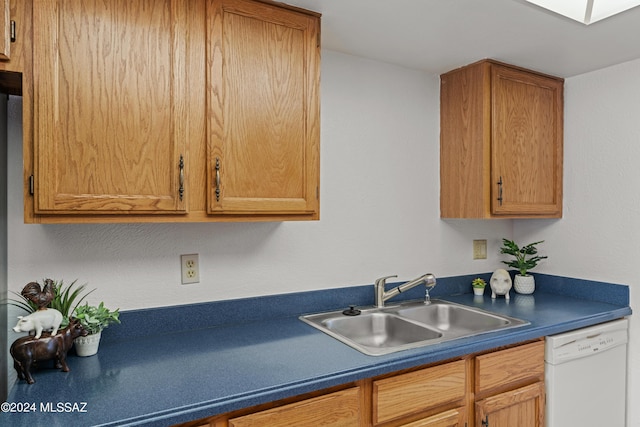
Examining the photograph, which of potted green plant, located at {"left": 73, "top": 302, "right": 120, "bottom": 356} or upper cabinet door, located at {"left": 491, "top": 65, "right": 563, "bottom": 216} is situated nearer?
potted green plant, located at {"left": 73, "top": 302, "right": 120, "bottom": 356}

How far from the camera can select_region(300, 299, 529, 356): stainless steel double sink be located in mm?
1737

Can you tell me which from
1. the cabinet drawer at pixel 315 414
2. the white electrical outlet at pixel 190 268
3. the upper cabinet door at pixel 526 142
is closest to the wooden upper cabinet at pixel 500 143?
the upper cabinet door at pixel 526 142

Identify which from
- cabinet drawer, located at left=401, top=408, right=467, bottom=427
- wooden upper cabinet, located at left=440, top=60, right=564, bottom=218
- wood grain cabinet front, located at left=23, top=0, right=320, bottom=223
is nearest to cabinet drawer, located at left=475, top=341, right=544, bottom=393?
cabinet drawer, located at left=401, top=408, right=467, bottom=427

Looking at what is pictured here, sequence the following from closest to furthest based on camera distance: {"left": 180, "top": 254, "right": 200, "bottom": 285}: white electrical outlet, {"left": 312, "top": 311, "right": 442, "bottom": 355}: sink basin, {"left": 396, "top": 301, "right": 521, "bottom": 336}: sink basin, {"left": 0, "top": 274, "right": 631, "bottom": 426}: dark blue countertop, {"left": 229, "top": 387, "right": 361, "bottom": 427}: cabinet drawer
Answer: {"left": 0, "top": 274, "right": 631, "bottom": 426}: dark blue countertop
{"left": 229, "top": 387, "right": 361, "bottom": 427}: cabinet drawer
{"left": 180, "top": 254, "right": 200, "bottom": 285}: white electrical outlet
{"left": 312, "top": 311, "right": 442, "bottom": 355}: sink basin
{"left": 396, "top": 301, "right": 521, "bottom": 336}: sink basin

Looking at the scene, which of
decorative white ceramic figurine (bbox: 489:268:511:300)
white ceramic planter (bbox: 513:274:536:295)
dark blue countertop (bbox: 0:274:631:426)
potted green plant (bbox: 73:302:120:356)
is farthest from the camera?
white ceramic planter (bbox: 513:274:536:295)

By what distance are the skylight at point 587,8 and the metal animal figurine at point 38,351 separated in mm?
2000

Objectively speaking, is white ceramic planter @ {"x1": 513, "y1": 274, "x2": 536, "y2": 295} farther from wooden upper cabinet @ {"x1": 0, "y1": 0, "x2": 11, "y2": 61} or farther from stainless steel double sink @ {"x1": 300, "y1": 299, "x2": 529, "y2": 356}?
wooden upper cabinet @ {"x1": 0, "y1": 0, "x2": 11, "y2": 61}

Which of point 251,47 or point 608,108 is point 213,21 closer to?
point 251,47

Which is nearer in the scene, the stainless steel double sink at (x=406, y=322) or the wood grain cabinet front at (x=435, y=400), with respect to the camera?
the wood grain cabinet front at (x=435, y=400)

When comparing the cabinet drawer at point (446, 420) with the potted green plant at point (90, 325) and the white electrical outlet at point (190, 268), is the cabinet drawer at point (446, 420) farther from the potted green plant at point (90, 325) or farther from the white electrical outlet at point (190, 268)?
the potted green plant at point (90, 325)

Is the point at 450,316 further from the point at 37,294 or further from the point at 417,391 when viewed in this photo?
the point at 37,294

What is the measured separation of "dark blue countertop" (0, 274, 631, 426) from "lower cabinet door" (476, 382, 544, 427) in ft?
0.75

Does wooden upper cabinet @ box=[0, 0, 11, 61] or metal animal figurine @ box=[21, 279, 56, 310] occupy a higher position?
wooden upper cabinet @ box=[0, 0, 11, 61]

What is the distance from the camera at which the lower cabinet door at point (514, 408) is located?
1574 millimetres
